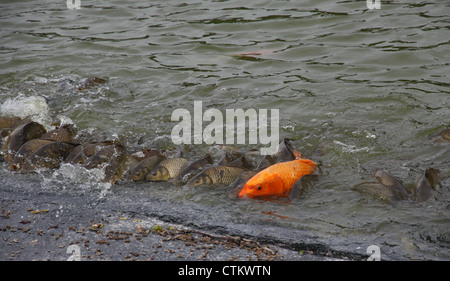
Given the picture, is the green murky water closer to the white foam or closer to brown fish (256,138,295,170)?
the white foam

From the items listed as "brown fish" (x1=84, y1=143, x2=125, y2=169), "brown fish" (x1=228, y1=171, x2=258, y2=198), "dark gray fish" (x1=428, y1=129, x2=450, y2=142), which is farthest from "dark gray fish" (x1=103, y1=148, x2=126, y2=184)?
"dark gray fish" (x1=428, y1=129, x2=450, y2=142)

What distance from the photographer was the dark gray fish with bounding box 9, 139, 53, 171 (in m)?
6.35

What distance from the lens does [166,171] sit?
596 cm

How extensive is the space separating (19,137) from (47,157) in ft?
2.36

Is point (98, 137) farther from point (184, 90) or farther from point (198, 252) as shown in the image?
point (198, 252)

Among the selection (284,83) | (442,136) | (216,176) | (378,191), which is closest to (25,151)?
(216,176)

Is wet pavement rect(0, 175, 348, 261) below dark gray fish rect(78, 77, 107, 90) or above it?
below

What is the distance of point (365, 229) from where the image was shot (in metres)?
4.70

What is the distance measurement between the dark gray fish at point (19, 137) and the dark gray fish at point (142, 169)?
1.67 m

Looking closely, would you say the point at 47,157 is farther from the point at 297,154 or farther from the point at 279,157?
the point at 297,154

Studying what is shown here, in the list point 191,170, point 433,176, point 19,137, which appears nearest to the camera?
point 433,176

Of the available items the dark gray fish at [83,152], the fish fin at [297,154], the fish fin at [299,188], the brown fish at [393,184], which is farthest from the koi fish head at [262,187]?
the dark gray fish at [83,152]

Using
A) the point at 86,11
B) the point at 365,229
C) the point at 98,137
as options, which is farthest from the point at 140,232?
the point at 86,11

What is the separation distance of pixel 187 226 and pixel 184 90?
4618mm
